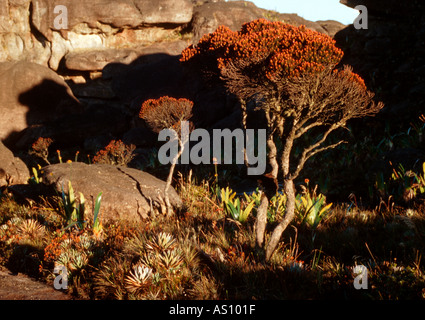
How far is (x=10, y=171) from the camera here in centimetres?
1239

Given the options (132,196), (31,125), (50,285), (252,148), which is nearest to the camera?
(50,285)

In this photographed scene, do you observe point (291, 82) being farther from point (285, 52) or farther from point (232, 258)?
point (232, 258)

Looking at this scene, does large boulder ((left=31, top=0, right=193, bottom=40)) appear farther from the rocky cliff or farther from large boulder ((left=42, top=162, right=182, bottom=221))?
large boulder ((left=42, top=162, right=182, bottom=221))

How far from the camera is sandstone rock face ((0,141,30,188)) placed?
12266 mm

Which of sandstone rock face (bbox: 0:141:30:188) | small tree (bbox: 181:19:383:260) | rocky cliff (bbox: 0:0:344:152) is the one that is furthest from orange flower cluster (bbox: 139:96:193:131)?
rocky cliff (bbox: 0:0:344:152)

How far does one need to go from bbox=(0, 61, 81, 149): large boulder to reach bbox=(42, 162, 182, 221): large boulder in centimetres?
1150

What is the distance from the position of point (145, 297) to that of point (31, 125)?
58.3ft

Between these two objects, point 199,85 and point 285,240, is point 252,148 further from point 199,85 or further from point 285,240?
point 285,240

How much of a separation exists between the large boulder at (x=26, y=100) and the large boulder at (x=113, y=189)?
1150 centimetres

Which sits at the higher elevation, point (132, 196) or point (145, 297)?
point (132, 196)

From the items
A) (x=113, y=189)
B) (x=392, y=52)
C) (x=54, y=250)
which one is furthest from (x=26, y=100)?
(x=392, y=52)

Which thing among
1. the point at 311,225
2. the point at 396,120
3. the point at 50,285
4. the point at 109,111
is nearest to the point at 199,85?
the point at 109,111

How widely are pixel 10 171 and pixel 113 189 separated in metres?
5.92
